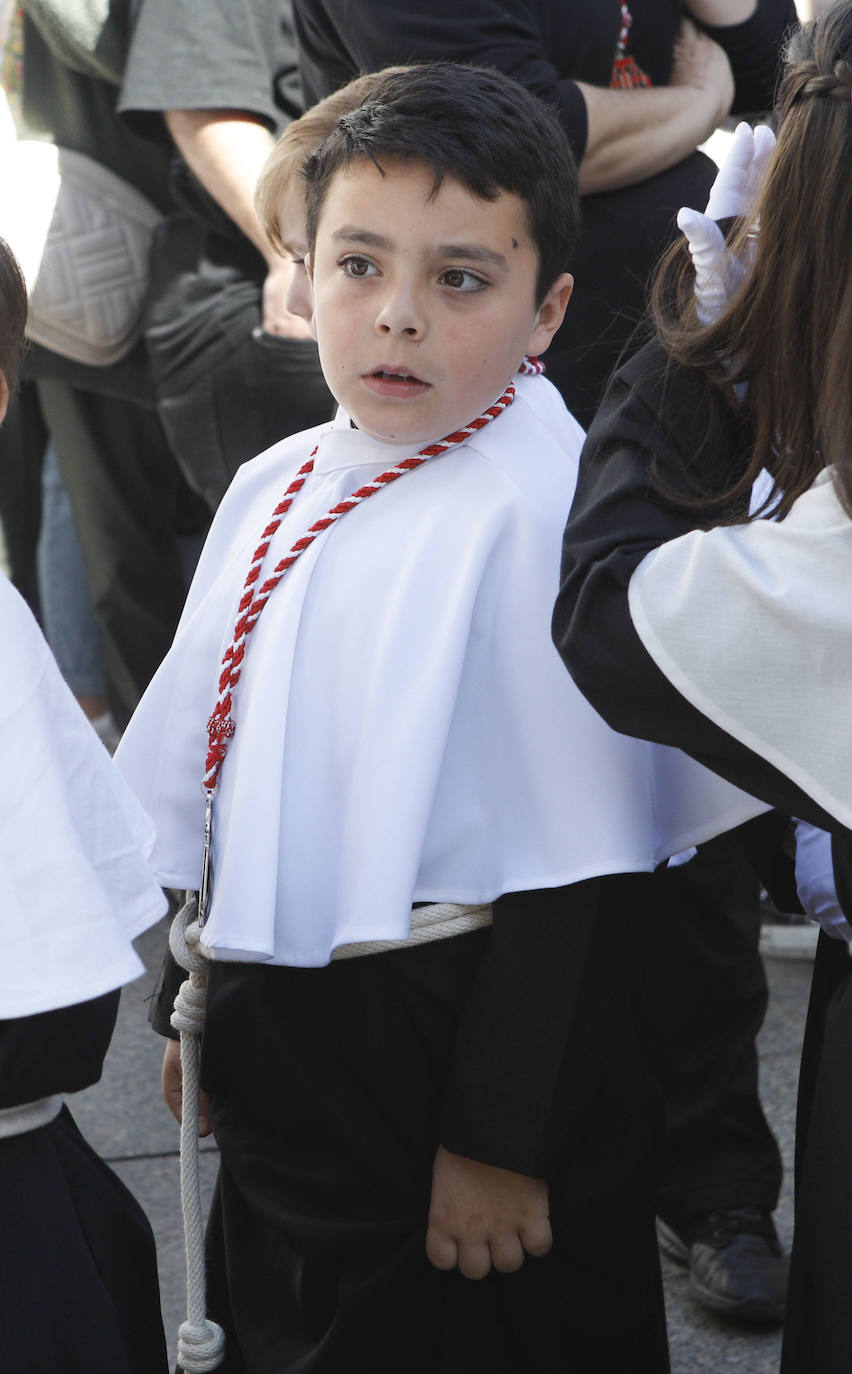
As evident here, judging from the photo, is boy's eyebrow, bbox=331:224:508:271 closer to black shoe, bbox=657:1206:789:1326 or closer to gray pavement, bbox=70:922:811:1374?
gray pavement, bbox=70:922:811:1374

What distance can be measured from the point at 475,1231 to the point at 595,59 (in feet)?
5.30

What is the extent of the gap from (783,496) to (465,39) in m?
1.05

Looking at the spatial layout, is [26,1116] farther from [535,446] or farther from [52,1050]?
[535,446]

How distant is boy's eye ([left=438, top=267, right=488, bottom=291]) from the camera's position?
155cm

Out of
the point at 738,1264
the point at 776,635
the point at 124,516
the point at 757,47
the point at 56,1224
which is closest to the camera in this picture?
the point at 776,635

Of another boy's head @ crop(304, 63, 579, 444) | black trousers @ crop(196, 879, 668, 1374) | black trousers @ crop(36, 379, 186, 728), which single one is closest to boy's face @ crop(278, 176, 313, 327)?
another boy's head @ crop(304, 63, 579, 444)

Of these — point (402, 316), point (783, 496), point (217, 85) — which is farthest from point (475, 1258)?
point (217, 85)

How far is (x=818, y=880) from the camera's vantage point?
162 cm

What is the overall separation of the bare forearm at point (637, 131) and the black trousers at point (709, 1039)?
0.96m

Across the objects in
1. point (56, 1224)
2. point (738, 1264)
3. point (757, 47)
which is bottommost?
point (738, 1264)

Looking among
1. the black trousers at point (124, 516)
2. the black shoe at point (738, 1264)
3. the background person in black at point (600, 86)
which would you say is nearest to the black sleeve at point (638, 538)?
the background person in black at point (600, 86)

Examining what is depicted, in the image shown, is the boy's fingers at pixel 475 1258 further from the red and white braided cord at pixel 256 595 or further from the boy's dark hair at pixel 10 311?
the boy's dark hair at pixel 10 311

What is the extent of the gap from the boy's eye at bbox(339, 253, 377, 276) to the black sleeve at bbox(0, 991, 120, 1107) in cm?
74

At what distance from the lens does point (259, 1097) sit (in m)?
1.58
